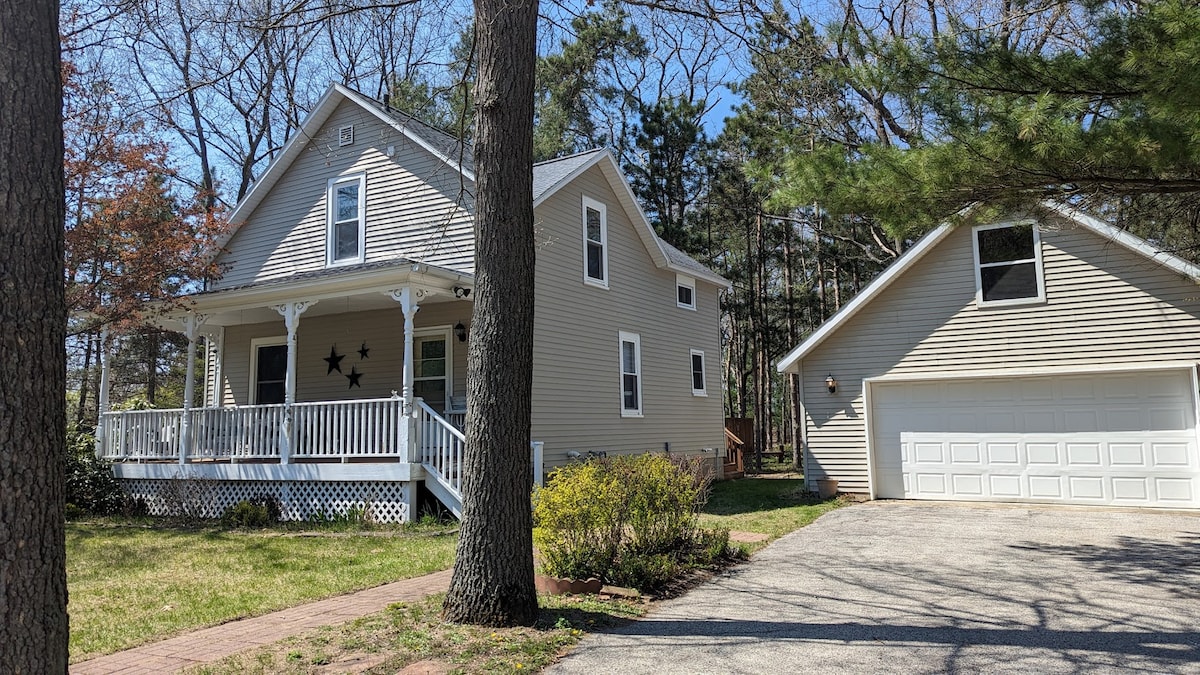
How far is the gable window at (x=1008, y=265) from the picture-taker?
1266 cm

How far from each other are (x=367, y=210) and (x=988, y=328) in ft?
35.6

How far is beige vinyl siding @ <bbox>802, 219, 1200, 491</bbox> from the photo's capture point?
11836 mm

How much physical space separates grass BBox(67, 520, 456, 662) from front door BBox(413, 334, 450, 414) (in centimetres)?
338

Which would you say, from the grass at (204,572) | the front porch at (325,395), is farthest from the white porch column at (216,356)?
the grass at (204,572)

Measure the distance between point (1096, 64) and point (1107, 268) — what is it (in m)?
6.92

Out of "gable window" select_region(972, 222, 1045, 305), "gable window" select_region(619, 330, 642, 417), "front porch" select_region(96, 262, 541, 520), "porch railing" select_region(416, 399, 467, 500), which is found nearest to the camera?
"porch railing" select_region(416, 399, 467, 500)

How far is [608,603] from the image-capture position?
6125mm

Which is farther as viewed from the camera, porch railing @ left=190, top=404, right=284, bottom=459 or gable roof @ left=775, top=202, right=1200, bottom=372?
porch railing @ left=190, top=404, right=284, bottom=459

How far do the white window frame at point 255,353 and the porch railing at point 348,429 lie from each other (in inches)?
135

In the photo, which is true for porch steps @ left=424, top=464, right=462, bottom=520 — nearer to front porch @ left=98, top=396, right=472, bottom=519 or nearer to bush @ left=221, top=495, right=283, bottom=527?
front porch @ left=98, top=396, right=472, bottom=519

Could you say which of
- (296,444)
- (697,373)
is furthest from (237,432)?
(697,373)

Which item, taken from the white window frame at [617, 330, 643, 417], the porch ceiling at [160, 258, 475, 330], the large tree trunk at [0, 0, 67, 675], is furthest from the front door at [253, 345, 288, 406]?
the large tree trunk at [0, 0, 67, 675]

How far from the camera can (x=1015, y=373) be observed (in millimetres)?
12523

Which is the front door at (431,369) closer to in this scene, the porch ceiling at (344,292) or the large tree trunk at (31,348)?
the porch ceiling at (344,292)
